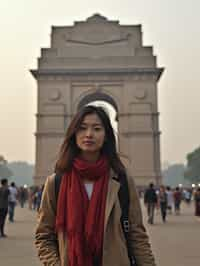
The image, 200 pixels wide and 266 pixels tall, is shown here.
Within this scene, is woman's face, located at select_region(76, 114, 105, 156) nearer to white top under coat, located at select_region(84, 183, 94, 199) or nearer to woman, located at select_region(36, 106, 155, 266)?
woman, located at select_region(36, 106, 155, 266)

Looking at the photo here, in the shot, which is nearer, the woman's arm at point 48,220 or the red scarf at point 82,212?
the red scarf at point 82,212

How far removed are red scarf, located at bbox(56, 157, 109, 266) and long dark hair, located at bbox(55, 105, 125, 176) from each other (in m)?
0.09

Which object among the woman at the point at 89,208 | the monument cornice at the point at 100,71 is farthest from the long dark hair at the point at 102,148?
the monument cornice at the point at 100,71

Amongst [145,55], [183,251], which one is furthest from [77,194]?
[145,55]

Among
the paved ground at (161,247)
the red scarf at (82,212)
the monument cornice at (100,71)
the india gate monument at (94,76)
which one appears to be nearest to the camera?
the red scarf at (82,212)

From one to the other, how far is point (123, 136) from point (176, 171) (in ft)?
422

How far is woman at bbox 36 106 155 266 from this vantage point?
236 cm

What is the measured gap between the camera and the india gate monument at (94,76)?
117 ft

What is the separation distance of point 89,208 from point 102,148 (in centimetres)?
40

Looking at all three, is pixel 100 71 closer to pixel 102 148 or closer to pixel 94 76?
pixel 94 76

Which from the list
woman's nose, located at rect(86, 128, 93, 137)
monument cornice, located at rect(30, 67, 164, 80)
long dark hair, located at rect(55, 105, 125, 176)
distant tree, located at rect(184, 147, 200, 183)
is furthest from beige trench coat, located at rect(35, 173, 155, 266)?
distant tree, located at rect(184, 147, 200, 183)

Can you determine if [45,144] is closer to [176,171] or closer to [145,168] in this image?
[145,168]

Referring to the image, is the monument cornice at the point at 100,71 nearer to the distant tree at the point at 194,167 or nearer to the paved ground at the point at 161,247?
the paved ground at the point at 161,247

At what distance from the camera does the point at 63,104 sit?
3622 cm
